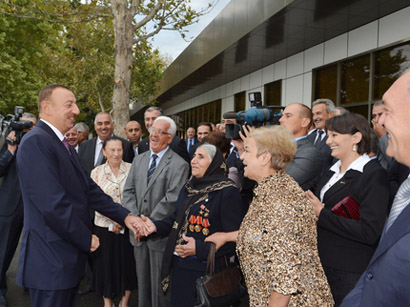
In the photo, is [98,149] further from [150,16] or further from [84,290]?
[150,16]

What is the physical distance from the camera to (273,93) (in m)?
13.3

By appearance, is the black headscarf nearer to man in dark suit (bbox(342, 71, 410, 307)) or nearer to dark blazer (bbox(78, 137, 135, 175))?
man in dark suit (bbox(342, 71, 410, 307))

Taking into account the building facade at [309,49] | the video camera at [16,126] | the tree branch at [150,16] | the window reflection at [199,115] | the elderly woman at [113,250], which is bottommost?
the elderly woman at [113,250]

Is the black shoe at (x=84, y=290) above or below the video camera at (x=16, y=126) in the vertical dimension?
below

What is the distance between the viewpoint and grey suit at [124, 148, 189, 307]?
3936 mm

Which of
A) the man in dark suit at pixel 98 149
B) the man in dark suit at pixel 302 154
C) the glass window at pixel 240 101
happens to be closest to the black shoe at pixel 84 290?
the man in dark suit at pixel 98 149

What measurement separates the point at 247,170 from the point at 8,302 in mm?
4087

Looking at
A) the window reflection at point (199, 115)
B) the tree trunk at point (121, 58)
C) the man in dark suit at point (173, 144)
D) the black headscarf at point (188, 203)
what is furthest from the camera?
the window reflection at point (199, 115)

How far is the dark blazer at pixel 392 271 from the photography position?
3.81 feet

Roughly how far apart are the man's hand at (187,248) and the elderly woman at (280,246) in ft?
2.73

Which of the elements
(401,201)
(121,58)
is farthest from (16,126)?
(121,58)

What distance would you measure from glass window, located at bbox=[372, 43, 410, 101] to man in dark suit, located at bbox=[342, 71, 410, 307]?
23.3 ft

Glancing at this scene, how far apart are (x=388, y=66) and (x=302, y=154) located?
20.0ft

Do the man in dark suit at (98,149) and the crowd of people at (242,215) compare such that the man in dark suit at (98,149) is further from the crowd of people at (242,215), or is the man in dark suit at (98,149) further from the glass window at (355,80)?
the glass window at (355,80)
